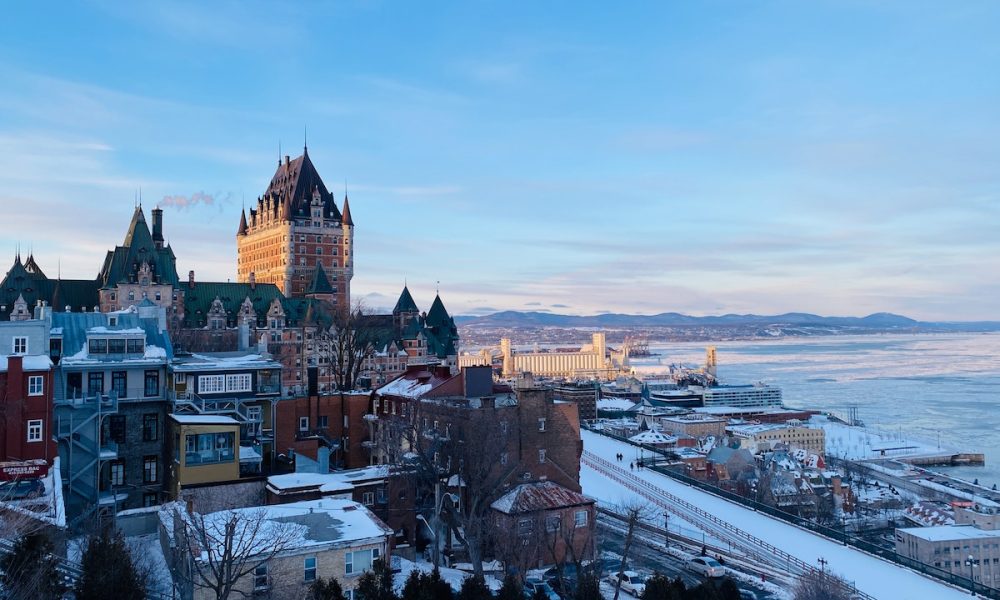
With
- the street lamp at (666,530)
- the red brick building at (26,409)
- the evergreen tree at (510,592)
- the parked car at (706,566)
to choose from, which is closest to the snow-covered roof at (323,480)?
the red brick building at (26,409)

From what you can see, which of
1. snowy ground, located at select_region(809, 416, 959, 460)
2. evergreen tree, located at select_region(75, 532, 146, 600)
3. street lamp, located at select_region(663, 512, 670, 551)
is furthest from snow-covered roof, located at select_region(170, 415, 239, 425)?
snowy ground, located at select_region(809, 416, 959, 460)

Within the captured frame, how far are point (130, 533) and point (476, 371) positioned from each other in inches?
638

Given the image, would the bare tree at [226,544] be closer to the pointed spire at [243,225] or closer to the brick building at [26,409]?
the brick building at [26,409]

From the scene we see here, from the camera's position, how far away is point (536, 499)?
1305 inches

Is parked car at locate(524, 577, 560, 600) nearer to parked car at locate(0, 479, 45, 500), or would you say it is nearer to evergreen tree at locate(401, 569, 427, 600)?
evergreen tree at locate(401, 569, 427, 600)

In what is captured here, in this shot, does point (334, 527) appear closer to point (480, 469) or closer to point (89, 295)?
point (480, 469)

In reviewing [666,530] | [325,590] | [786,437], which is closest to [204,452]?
[325,590]

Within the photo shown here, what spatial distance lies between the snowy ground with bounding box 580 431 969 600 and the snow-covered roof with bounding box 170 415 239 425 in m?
26.5

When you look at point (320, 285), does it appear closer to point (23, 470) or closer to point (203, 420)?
point (203, 420)

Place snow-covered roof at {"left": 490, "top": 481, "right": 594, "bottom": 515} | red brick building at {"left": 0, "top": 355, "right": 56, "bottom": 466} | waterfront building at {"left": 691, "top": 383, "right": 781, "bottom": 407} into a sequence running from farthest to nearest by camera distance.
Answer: waterfront building at {"left": 691, "top": 383, "right": 781, "bottom": 407}
snow-covered roof at {"left": 490, "top": 481, "right": 594, "bottom": 515}
red brick building at {"left": 0, "top": 355, "right": 56, "bottom": 466}

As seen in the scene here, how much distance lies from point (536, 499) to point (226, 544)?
50.7 feet

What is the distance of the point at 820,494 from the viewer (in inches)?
2945

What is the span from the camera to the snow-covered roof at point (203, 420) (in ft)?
101

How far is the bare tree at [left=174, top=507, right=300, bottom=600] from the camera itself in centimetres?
2127
